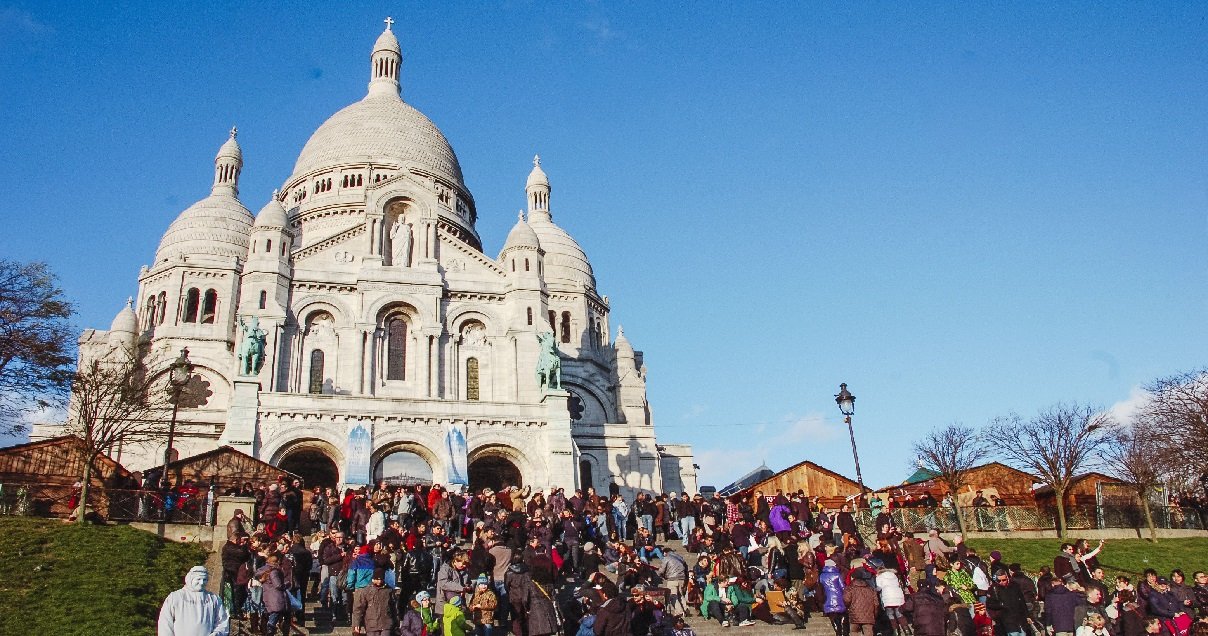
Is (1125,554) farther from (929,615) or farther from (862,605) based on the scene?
(929,615)

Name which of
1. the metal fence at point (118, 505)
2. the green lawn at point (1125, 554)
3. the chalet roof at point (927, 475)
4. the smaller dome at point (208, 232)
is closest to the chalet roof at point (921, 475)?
the chalet roof at point (927, 475)

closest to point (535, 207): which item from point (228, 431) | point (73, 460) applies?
point (228, 431)

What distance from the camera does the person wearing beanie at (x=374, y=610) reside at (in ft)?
46.5

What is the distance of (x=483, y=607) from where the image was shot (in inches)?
605

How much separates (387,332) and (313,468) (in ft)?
25.6

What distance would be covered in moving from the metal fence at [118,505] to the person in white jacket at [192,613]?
1417 cm

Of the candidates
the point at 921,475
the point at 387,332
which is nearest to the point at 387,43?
the point at 387,332

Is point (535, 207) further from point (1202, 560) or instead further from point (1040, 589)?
point (1040, 589)

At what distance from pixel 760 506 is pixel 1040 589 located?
8977 millimetres

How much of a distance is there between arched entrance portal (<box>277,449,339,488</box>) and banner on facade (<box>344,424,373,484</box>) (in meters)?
1.72

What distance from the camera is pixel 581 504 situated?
25812 mm

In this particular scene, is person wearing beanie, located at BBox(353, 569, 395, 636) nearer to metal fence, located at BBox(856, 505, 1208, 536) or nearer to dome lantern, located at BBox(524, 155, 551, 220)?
metal fence, located at BBox(856, 505, 1208, 536)

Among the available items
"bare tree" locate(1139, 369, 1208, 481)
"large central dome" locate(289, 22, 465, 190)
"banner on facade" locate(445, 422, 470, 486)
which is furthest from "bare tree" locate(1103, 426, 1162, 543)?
"large central dome" locate(289, 22, 465, 190)

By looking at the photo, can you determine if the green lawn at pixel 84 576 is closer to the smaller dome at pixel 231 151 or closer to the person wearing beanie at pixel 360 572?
the person wearing beanie at pixel 360 572
